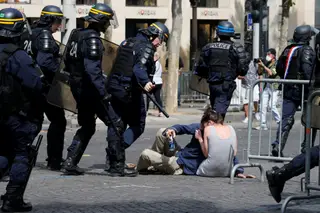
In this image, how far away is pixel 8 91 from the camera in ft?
25.5

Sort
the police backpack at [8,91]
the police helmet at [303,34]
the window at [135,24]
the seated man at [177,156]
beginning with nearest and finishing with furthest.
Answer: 1. the police backpack at [8,91]
2. the seated man at [177,156]
3. the police helmet at [303,34]
4. the window at [135,24]

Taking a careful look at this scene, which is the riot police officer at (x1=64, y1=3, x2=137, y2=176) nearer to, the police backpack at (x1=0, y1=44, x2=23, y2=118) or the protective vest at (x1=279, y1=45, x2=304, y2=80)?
the police backpack at (x1=0, y1=44, x2=23, y2=118)

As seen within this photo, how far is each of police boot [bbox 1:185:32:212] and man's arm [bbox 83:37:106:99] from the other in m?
2.52

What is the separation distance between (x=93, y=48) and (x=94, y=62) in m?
0.15

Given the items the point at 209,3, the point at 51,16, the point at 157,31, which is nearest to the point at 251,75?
the point at 157,31

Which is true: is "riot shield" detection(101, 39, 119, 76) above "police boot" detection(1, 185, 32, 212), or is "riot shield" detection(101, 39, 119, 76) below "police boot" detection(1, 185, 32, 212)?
above

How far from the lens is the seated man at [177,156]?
1078cm

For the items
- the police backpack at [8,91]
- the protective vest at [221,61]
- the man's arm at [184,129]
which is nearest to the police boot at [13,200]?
the police backpack at [8,91]

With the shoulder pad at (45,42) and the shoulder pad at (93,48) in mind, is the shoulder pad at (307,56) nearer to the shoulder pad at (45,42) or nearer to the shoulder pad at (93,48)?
the shoulder pad at (93,48)

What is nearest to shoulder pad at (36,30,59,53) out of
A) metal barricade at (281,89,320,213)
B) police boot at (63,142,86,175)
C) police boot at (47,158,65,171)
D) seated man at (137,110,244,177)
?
police boot at (63,142,86,175)

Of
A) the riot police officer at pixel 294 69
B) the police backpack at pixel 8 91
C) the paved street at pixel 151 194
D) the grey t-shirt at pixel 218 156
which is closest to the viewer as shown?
the police backpack at pixel 8 91

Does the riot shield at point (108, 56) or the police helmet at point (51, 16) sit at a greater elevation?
the police helmet at point (51, 16)

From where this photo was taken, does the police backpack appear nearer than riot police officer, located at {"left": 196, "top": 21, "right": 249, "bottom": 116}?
Yes

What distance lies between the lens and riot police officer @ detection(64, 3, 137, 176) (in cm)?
1026
